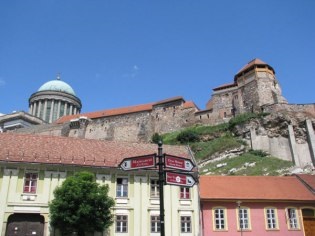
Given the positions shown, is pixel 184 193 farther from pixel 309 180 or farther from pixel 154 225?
pixel 309 180

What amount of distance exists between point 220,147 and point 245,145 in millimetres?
4356

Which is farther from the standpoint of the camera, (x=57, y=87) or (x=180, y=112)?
(x=57, y=87)

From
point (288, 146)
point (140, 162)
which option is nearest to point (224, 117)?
point (288, 146)

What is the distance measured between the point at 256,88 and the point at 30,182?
163 feet

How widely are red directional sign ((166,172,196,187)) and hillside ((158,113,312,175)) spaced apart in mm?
34957

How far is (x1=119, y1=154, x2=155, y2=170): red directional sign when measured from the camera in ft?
34.9

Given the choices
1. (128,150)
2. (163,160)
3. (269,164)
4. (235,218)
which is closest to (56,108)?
(269,164)

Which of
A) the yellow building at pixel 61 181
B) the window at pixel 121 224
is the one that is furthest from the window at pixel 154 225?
the window at pixel 121 224

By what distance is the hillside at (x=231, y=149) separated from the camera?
47.0 metres

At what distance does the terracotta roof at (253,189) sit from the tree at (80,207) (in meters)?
8.39

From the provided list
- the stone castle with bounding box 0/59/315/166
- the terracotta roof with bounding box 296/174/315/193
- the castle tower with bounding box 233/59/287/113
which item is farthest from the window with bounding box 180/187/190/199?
the castle tower with bounding box 233/59/287/113

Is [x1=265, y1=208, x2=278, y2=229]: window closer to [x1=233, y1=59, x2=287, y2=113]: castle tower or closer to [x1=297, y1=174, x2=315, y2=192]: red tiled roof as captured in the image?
[x1=297, y1=174, x2=315, y2=192]: red tiled roof

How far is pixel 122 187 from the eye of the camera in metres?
26.5

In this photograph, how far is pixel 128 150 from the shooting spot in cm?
3002
